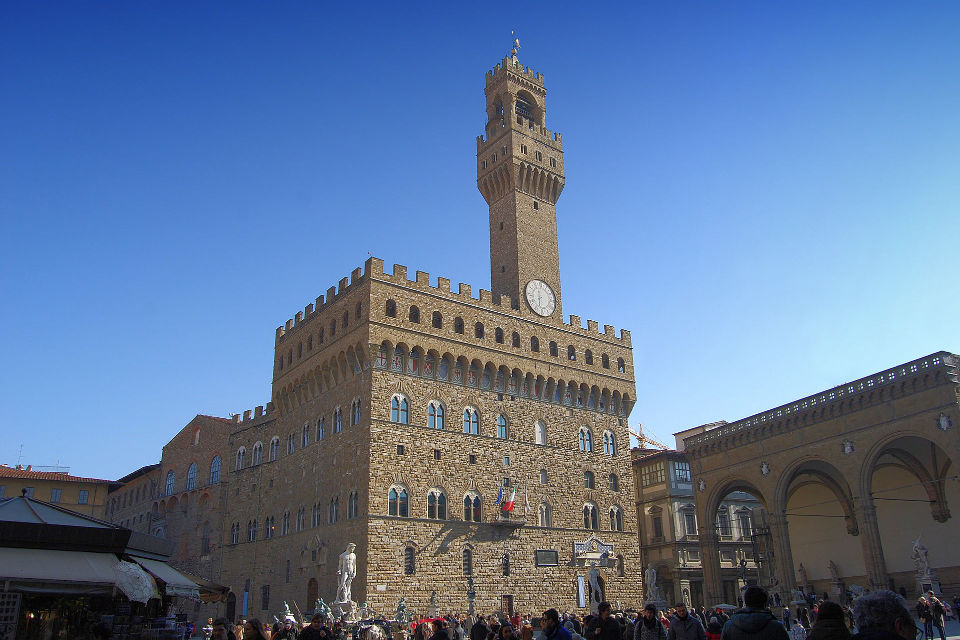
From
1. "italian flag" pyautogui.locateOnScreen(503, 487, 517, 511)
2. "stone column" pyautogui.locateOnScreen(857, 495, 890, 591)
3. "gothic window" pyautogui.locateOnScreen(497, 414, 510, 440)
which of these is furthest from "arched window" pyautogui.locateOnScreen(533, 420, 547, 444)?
"stone column" pyautogui.locateOnScreen(857, 495, 890, 591)

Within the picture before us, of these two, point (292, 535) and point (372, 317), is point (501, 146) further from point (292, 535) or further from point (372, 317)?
point (292, 535)

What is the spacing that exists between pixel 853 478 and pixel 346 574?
2256 centimetres

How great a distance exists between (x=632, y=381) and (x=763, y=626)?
38.4 meters

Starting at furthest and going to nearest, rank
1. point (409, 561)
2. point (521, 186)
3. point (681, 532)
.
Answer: point (681, 532), point (521, 186), point (409, 561)

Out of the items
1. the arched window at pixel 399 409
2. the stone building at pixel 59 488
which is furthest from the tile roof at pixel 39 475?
the arched window at pixel 399 409

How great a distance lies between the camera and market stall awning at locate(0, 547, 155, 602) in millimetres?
11914

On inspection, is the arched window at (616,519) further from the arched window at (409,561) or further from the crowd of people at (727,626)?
the crowd of people at (727,626)

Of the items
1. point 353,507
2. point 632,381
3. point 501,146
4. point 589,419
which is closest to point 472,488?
point 353,507

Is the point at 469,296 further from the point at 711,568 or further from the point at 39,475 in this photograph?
the point at 39,475

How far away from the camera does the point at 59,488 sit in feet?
197

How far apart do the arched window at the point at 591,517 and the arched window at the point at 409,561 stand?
10.9 metres

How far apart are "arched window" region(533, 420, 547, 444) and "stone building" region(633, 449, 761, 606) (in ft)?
42.0

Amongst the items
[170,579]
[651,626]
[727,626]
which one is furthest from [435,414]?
[727,626]

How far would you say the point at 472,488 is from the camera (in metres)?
36.0
